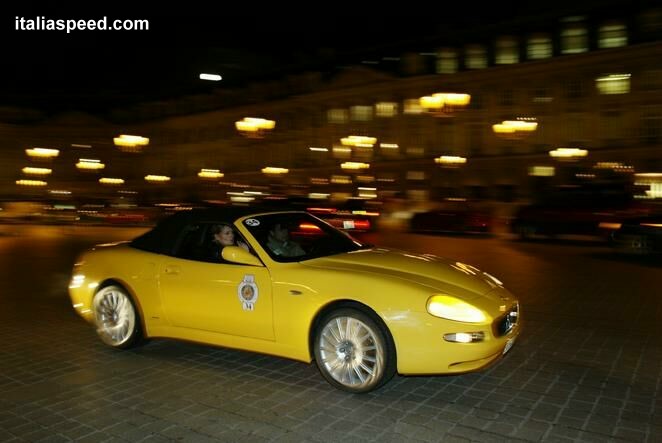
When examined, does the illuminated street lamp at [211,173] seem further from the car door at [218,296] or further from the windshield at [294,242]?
the car door at [218,296]

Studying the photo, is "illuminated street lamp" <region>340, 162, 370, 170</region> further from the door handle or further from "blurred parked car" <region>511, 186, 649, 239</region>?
the door handle

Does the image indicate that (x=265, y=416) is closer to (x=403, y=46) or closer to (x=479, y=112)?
(x=479, y=112)

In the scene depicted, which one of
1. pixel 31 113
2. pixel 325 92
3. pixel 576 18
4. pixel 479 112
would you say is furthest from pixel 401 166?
pixel 31 113

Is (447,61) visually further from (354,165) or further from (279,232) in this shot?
(279,232)

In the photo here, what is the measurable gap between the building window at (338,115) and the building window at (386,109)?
4.59 meters

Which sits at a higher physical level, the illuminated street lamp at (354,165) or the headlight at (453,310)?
the illuminated street lamp at (354,165)

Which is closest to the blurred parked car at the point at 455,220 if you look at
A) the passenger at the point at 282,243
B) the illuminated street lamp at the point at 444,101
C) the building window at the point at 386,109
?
the illuminated street lamp at the point at 444,101

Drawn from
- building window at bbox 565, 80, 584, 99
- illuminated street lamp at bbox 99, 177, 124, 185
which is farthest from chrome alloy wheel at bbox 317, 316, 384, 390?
illuminated street lamp at bbox 99, 177, 124, 185

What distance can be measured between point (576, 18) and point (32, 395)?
46.1 metres

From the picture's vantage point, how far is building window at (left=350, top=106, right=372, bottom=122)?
2285 inches

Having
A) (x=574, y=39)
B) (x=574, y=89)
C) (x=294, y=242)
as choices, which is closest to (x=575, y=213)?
(x=294, y=242)

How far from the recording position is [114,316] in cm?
613

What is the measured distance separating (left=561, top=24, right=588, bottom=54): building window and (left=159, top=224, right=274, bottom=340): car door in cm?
4388

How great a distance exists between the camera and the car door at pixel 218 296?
16.7ft
